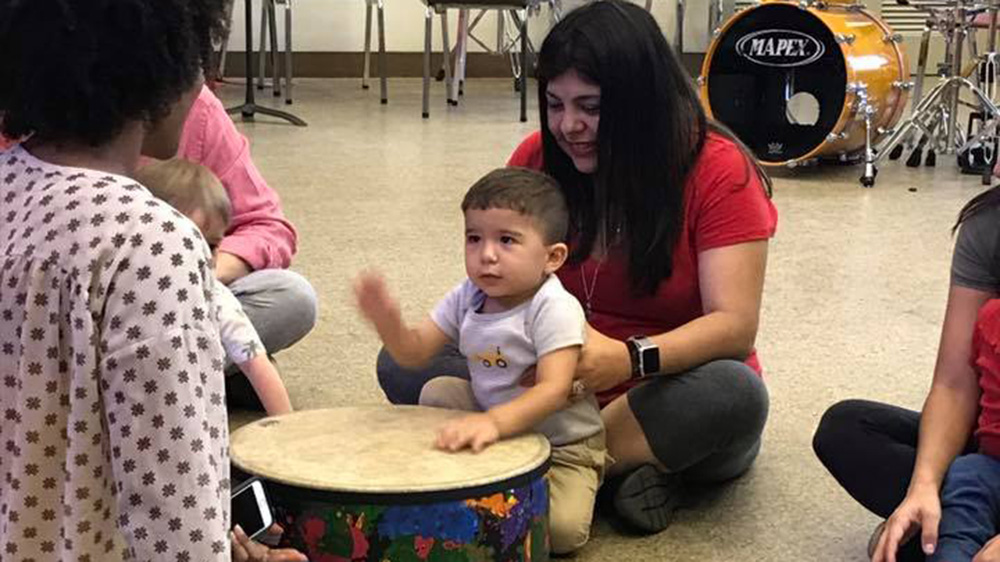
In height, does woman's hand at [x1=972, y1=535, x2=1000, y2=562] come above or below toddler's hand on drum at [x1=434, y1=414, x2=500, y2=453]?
below

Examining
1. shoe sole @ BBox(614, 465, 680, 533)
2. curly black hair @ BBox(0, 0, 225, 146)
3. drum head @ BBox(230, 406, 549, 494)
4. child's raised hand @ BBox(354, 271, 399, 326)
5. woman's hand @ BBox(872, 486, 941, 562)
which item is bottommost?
shoe sole @ BBox(614, 465, 680, 533)

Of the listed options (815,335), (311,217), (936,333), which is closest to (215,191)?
(815,335)

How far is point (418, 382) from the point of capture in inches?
82.5

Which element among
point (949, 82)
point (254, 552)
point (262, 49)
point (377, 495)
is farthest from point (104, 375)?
point (262, 49)

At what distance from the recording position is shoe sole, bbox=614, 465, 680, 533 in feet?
6.47

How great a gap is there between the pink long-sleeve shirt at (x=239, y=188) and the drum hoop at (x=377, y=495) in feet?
2.77

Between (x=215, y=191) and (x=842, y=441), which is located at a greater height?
(x=215, y=191)

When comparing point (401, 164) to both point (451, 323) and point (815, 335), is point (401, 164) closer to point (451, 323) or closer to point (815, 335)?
point (815, 335)

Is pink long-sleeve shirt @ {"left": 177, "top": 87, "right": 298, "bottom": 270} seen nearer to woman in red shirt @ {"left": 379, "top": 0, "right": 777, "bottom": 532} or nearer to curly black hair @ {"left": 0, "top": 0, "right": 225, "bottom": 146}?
woman in red shirt @ {"left": 379, "top": 0, "right": 777, "bottom": 532}

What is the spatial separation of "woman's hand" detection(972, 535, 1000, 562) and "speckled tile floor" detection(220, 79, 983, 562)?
423mm

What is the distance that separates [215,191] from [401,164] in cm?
326

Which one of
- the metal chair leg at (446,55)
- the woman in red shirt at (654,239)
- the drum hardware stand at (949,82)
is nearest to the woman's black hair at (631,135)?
the woman in red shirt at (654,239)

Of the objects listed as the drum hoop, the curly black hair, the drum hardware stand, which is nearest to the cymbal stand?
the drum hardware stand

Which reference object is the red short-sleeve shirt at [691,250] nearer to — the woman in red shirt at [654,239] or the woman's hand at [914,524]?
the woman in red shirt at [654,239]
